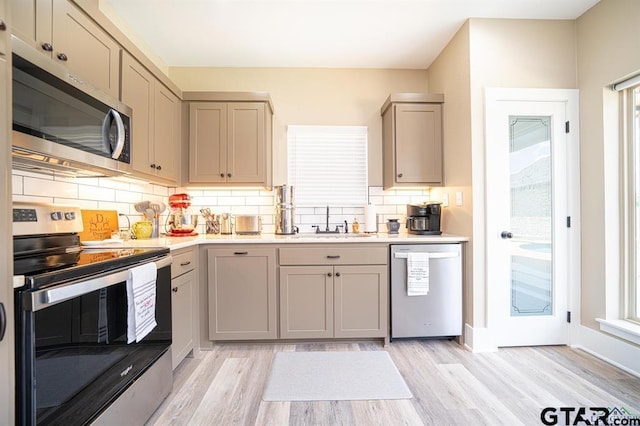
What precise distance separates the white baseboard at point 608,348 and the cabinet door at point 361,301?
159cm

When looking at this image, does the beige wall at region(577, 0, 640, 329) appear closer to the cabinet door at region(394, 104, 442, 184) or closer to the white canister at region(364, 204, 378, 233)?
the cabinet door at region(394, 104, 442, 184)

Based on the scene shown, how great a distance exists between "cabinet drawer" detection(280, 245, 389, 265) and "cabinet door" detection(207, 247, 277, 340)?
0.15 m

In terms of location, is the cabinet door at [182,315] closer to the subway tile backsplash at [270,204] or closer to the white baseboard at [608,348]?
the subway tile backsplash at [270,204]

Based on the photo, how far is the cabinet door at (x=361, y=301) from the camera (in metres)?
2.50

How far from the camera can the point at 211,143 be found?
2855mm

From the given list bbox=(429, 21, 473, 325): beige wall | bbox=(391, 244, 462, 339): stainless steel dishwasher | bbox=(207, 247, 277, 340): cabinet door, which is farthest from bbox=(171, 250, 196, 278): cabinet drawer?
bbox=(429, 21, 473, 325): beige wall

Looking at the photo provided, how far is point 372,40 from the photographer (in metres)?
2.74

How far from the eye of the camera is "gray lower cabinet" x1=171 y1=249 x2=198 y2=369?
200 cm

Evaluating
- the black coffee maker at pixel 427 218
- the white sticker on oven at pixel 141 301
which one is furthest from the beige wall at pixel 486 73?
the white sticker on oven at pixel 141 301

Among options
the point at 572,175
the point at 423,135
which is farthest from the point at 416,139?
the point at 572,175

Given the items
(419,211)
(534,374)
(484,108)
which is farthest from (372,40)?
(534,374)

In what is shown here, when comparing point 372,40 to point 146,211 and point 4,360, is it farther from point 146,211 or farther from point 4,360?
point 4,360

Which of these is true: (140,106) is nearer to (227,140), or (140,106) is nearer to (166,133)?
(166,133)

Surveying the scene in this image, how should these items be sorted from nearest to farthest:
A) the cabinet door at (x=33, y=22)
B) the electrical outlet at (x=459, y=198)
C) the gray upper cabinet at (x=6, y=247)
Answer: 1. the gray upper cabinet at (x=6, y=247)
2. the cabinet door at (x=33, y=22)
3. the electrical outlet at (x=459, y=198)
